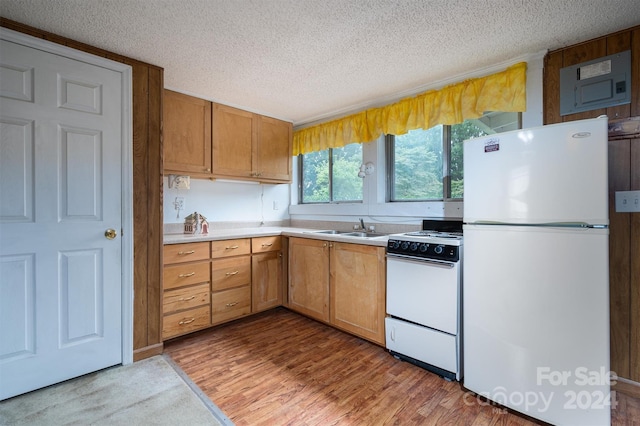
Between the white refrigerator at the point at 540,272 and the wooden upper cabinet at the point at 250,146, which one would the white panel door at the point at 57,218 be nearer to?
the wooden upper cabinet at the point at 250,146

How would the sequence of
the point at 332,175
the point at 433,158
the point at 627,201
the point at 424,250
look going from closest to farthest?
the point at 627,201, the point at 424,250, the point at 433,158, the point at 332,175

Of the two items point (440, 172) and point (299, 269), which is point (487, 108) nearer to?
point (440, 172)

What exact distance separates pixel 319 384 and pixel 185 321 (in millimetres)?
1298

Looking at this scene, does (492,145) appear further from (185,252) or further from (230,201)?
Result: (230,201)

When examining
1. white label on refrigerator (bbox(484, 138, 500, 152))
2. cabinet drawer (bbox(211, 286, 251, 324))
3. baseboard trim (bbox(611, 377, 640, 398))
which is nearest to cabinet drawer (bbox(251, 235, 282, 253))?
cabinet drawer (bbox(211, 286, 251, 324))

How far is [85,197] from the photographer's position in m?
1.94

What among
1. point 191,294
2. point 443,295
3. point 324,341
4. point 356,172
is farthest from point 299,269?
point 443,295

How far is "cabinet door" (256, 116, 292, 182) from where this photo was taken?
131 inches

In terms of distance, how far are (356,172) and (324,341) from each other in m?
1.82

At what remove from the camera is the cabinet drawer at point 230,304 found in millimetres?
2654

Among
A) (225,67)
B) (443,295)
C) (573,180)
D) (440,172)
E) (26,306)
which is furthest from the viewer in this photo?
(440,172)

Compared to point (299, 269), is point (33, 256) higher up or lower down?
higher up

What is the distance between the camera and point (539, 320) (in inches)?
59.6

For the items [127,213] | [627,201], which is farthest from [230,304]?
[627,201]
